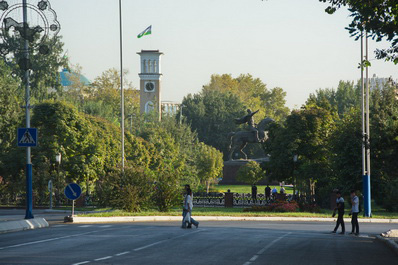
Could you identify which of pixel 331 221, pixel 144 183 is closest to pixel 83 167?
pixel 144 183

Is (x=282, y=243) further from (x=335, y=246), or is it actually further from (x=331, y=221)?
(x=331, y=221)

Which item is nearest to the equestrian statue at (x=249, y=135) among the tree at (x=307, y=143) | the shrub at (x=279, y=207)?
the tree at (x=307, y=143)

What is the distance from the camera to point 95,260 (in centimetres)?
1562

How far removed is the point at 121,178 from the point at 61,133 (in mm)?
12768

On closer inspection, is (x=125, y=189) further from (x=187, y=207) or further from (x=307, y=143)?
(x=307, y=143)

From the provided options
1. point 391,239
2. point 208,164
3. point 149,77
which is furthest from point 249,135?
point 391,239

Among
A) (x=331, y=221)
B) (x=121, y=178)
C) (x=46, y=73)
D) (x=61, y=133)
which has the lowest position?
(x=331, y=221)

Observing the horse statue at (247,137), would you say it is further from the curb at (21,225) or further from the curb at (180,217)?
the curb at (21,225)

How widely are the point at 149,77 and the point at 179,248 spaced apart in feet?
352

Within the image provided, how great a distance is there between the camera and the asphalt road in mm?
16172

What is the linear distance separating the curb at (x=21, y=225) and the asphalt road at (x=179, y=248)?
965mm

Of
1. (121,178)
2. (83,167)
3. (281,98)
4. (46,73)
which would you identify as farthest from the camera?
(281,98)

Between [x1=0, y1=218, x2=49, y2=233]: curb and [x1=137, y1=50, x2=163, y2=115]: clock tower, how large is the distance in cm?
9572

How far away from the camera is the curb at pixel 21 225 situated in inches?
1020
